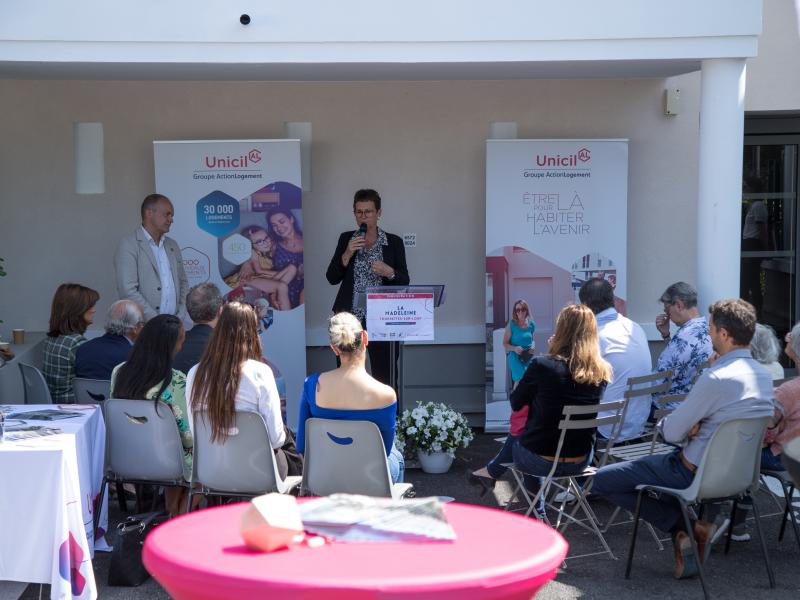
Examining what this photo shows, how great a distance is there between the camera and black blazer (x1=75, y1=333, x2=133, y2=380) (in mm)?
5336

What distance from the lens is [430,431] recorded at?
625 centimetres

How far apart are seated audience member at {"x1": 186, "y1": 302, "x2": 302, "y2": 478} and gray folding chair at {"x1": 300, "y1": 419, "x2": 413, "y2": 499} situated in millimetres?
357

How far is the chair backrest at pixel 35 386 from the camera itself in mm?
5293

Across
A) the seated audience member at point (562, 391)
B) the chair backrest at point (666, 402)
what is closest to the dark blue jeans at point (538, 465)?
the seated audience member at point (562, 391)

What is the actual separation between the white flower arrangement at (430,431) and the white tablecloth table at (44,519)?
2.47 meters

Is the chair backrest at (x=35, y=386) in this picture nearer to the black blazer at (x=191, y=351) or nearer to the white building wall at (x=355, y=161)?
the black blazer at (x=191, y=351)

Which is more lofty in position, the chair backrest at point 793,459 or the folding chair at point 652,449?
the chair backrest at point 793,459

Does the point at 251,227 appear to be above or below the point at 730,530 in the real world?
above

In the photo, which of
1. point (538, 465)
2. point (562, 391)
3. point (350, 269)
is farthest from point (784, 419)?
point (350, 269)

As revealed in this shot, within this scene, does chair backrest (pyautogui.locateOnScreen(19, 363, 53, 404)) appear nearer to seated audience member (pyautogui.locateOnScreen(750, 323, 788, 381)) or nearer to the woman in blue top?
the woman in blue top

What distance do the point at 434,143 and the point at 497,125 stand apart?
1.64 feet

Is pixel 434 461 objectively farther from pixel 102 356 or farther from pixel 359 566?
pixel 359 566

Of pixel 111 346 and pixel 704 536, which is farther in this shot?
→ pixel 111 346

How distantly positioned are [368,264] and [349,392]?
263cm
